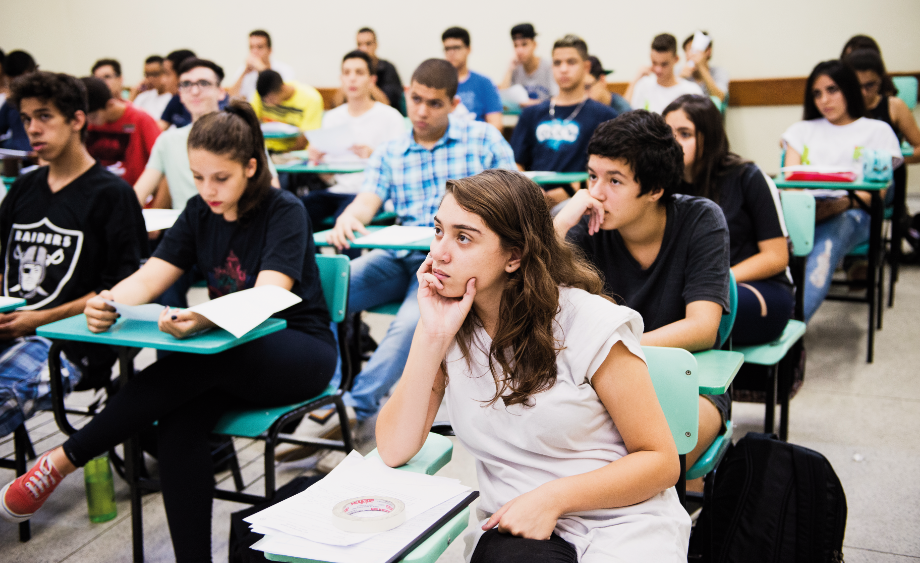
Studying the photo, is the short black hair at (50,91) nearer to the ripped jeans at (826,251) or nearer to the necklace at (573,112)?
the necklace at (573,112)

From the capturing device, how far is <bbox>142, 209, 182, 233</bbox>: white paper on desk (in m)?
2.55

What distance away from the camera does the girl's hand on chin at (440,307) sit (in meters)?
1.12

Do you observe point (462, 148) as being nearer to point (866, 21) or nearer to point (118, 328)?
point (118, 328)

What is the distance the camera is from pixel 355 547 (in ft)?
2.94

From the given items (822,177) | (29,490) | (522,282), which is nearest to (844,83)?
(822,177)

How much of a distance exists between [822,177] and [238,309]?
2.57m

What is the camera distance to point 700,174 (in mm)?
2273

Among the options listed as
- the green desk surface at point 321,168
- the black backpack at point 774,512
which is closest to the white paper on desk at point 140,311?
the black backpack at point 774,512

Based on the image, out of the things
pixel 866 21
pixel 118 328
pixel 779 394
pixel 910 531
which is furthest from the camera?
pixel 866 21

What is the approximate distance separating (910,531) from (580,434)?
133cm

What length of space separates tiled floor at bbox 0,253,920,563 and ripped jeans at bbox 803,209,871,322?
0.34 meters

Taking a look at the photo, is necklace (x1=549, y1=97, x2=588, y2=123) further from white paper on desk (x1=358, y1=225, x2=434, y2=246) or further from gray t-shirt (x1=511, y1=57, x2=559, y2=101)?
gray t-shirt (x1=511, y1=57, x2=559, y2=101)

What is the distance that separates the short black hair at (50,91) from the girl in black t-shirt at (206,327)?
60cm

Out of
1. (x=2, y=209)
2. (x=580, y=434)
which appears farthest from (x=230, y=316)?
(x=2, y=209)
